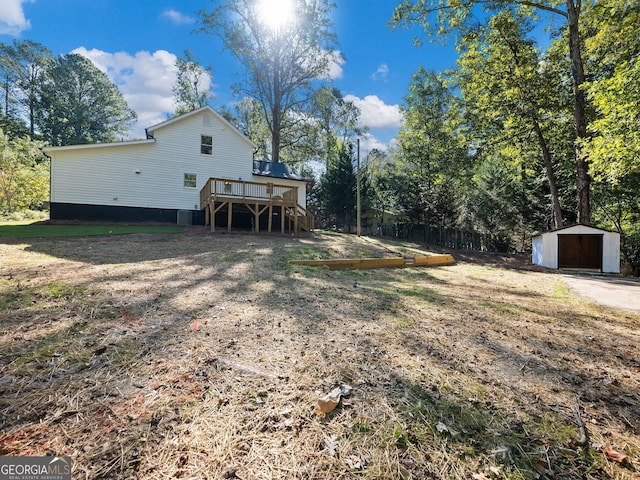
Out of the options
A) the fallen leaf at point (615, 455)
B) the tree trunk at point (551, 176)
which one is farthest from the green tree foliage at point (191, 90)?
the fallen leaf at point (615, 455)

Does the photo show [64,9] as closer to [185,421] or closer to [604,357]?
[185,421]

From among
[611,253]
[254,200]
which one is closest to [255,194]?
[254,200]

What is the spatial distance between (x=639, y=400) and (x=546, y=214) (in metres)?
16.7

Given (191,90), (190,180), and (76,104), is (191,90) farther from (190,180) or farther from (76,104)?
(190,180)

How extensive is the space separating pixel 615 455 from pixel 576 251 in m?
12.0

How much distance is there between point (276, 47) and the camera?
2086 centimetres

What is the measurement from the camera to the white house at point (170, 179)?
1297 cm

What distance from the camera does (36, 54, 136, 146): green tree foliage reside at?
2886 cm

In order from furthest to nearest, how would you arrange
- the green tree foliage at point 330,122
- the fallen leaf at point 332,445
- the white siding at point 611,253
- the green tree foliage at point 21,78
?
1. the green tree foliage at point 21,78
2. the green tree foliage at point 330,122
3. the white siding at point 611,253
4. the fallen leaf at point 332,445

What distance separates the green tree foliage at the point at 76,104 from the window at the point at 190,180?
23.5 meters

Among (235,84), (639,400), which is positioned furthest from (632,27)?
(235,84)

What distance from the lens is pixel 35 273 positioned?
15.0ft

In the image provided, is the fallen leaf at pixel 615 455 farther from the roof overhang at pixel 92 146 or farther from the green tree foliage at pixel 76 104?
the green tree foliage at pixel 76 104

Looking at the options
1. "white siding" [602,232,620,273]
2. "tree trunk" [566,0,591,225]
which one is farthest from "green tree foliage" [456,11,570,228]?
"white siding" [602,232,620,273]
